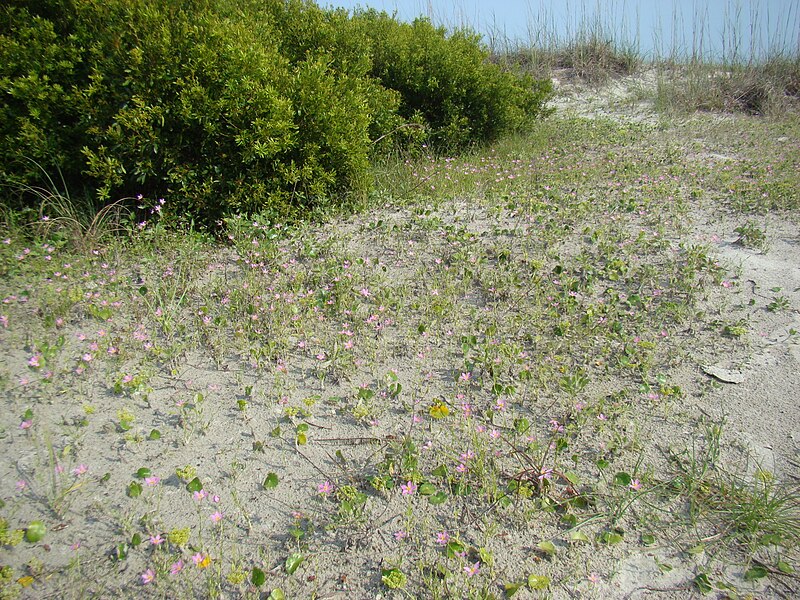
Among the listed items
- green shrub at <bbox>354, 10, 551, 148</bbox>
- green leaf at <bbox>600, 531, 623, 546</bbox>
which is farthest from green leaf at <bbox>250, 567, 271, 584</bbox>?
green shrub at <bbox>354, 10, 551, 148</bbox>

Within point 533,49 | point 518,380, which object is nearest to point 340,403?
point 518,380

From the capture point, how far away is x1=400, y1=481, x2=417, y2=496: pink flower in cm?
252

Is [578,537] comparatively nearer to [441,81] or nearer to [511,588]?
[511,588]

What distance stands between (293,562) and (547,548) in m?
0.99

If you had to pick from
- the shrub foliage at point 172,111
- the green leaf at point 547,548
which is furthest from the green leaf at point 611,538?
the shrub foliage at point 172,111

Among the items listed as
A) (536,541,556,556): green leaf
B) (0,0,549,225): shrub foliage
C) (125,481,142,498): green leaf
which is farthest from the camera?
(0,0,549,225): shrub foliage

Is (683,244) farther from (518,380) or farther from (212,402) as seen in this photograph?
(212,402)

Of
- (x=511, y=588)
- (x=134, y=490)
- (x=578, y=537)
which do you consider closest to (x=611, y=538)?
(x=578, y=537)

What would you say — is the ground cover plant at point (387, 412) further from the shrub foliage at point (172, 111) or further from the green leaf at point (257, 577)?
the shrub foliage at point (172, 111)

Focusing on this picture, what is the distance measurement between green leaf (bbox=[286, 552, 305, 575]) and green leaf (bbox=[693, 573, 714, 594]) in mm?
1486

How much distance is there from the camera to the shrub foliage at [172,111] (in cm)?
443

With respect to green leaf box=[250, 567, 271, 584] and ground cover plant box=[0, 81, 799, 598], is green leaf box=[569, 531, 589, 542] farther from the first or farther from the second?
green leaf box=[250, 567, 271, 584]

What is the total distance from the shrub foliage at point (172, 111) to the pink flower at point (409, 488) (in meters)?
2.99

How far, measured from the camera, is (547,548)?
2.34 meters
